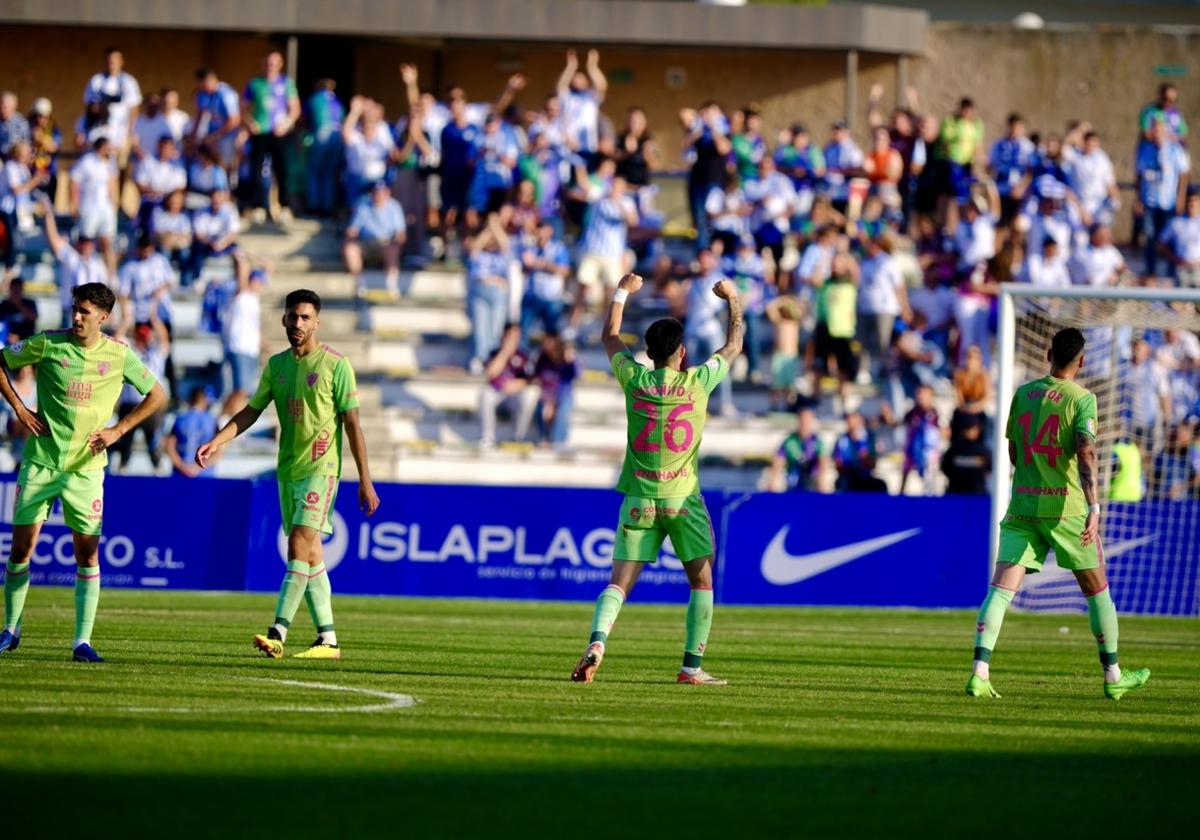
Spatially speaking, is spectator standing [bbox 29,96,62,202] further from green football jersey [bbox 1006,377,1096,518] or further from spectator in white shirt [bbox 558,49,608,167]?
green football jersey [bbox 1006,377,1096,518]

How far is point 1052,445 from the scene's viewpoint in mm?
12109

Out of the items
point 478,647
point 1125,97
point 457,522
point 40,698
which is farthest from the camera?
point 1125,97

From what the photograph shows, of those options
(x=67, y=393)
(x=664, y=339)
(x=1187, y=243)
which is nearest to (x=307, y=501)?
(x=67, y=393)

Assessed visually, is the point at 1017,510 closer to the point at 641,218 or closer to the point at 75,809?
the point at 75,809

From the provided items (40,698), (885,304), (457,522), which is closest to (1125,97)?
(885,304)

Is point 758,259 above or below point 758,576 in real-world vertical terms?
above

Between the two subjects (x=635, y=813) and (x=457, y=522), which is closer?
(x=635, y=813)

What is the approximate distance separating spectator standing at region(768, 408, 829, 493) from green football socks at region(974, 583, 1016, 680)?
40.0ft

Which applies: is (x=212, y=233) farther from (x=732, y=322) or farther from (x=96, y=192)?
(x=732, y=322)

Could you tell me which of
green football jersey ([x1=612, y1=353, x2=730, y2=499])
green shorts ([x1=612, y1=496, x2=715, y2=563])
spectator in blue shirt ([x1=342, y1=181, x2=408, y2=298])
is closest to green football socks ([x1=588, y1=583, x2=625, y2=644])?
green shorts ([x1=612, y1=496, x2=715, y2=563])

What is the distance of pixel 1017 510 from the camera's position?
12.2 meters

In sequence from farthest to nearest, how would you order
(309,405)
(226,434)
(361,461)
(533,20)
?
(533,20)
(309,405)
(361,461)
(226,434)

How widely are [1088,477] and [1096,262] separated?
17.0 meters

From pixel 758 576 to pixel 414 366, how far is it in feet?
25.4
